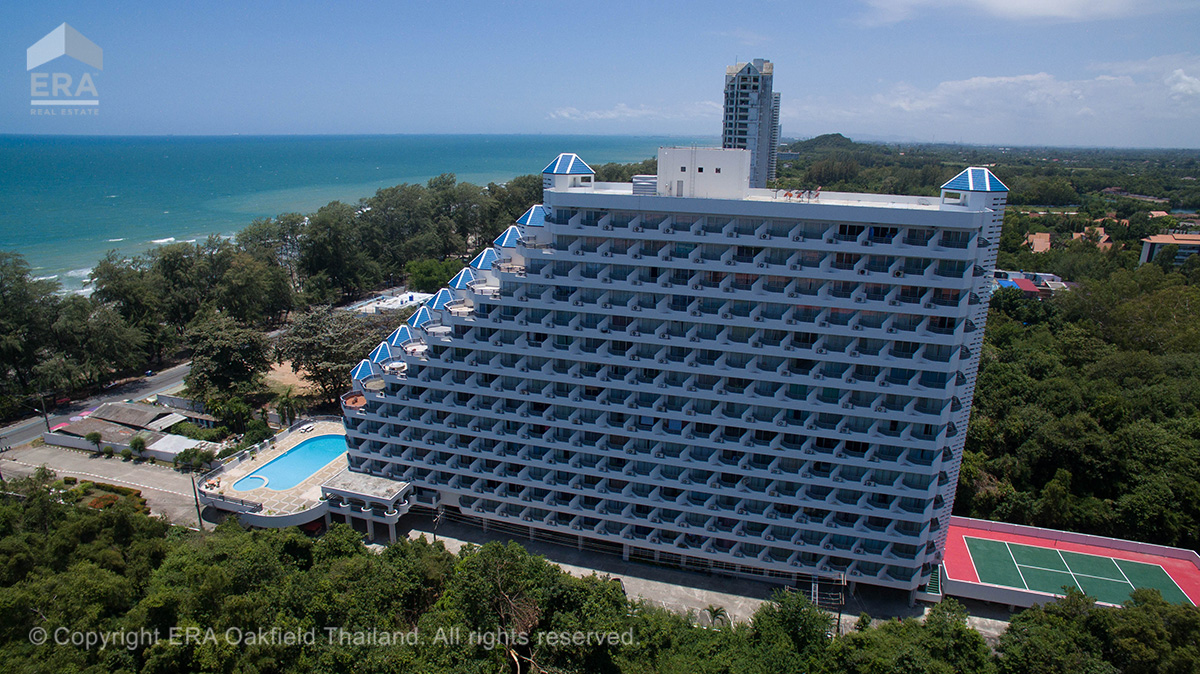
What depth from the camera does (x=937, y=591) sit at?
25.8 meters

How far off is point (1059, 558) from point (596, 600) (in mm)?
21952

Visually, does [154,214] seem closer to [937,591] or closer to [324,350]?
[324,350]

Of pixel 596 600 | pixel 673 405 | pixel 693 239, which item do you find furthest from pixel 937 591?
pixel 693 239

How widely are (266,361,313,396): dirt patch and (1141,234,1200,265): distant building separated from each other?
96.5 metres

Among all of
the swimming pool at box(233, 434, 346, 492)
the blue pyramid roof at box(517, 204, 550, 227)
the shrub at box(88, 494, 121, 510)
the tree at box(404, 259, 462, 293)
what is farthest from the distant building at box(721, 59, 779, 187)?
the shrub at box(88, 494, 121, 510)

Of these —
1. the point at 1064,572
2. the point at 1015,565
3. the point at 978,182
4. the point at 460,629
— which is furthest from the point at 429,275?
the point at 1064,572

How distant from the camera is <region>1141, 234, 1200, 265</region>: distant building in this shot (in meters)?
75.2

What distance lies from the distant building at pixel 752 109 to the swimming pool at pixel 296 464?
60.4 m

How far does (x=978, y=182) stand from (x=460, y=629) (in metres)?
24.5

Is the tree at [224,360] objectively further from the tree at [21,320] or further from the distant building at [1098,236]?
the distant building at [1098,236]

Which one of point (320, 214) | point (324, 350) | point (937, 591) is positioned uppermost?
point (320, 214)

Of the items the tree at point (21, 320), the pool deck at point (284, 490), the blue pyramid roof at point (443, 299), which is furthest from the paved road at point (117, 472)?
the blue pyramid roof at point (443, 299)

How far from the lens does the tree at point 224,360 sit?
1642 inches

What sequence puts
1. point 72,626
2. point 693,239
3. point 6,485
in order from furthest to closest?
point 6,485 → point 693,239 → point 72,626
